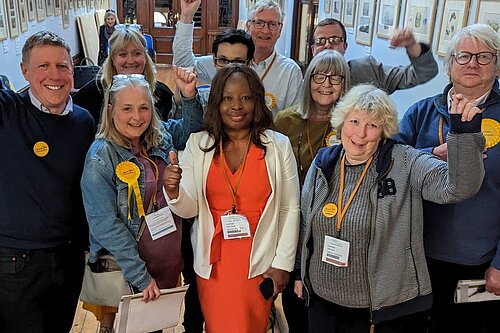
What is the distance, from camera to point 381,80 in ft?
8.04

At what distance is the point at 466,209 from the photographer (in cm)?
179

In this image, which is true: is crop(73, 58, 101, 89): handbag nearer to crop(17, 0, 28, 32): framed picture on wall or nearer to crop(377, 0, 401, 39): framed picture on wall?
crop(17, 0, 28, 32): framed picture on wall

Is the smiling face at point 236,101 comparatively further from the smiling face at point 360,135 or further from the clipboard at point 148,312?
the clipboard at point 148,312

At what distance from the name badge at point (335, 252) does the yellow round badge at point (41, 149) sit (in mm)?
1140

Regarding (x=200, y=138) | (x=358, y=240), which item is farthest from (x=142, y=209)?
(x=358, y=240)

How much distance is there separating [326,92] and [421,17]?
7.07 feet

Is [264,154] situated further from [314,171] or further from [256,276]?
[256,276]

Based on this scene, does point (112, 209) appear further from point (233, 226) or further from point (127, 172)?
point (233, 226)

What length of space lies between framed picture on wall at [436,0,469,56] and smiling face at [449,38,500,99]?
4.98 feet

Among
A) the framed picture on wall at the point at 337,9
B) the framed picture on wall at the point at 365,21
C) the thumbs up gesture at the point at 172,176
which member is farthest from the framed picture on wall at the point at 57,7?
the thumbs up gesture at the point at 172,176

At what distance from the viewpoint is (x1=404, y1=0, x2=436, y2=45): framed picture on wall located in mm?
3586

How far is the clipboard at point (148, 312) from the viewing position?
1854mm

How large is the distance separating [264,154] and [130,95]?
0.61 m

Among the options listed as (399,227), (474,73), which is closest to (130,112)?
(399,227)
